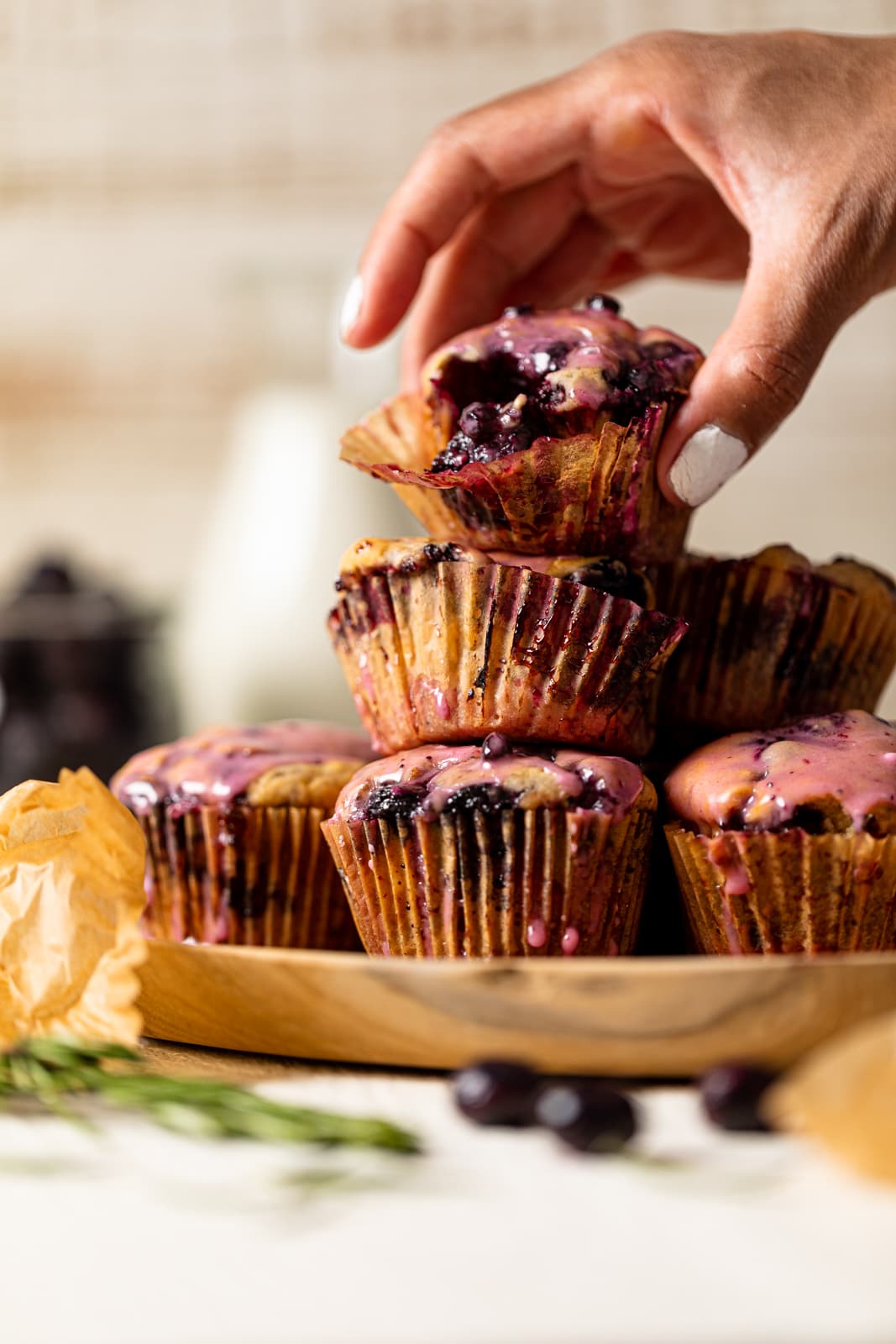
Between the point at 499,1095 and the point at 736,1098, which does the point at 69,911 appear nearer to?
the point at 499,1095

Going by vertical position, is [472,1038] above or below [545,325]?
below

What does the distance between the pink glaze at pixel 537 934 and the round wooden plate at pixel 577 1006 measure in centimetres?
19

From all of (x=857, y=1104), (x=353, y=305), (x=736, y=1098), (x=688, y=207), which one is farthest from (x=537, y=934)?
(x=688, y=207)

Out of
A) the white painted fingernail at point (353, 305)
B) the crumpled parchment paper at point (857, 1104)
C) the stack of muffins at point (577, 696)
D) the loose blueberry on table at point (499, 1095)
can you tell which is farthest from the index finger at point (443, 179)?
the crumpled parchment paper at point (857, 1104)

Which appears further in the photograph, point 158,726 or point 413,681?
point 158,726

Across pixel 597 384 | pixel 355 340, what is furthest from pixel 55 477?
pixel 597 384

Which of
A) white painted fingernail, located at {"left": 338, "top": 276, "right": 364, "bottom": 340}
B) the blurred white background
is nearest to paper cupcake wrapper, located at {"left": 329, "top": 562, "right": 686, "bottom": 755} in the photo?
white painted fingernail, located at {"left": 338, "top": 276, "right": 364, "bottom": 340}

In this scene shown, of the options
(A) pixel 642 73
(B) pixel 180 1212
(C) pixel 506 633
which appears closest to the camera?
(B) pixel 180 1212

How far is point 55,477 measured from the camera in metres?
3.88

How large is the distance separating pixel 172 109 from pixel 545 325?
9.66ft

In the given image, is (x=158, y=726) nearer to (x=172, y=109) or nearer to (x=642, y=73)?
(x=172, y=109)

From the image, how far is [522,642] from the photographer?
1145 millimetres

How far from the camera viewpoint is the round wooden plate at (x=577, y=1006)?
2.84 ft

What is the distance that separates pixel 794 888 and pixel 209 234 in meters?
3.20
